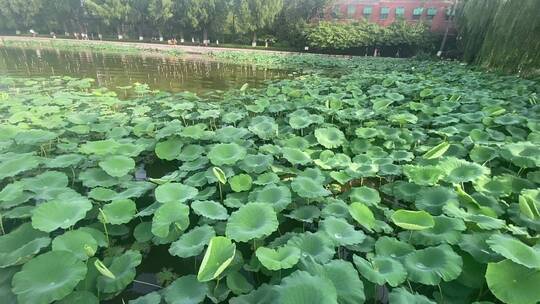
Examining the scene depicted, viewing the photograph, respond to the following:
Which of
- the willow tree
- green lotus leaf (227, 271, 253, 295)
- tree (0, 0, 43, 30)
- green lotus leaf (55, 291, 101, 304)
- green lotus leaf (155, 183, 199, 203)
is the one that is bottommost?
green lotus leaf (227, 271, 253, 295)

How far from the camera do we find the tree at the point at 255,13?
27.8 meters

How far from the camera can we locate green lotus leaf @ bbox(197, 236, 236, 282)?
1.49 meters

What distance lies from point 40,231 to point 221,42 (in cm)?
3282

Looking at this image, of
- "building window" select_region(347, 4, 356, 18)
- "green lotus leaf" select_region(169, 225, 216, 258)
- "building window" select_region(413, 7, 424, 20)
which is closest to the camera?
"green lotus leaf" select_region(169, 225, 216, 258)

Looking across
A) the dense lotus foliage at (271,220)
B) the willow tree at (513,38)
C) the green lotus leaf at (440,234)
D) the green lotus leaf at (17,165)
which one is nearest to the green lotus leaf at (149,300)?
the dense lotus foliage at (271,220)

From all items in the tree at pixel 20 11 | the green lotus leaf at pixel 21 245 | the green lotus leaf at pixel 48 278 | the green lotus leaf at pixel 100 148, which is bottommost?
the green lotus leaf at pixel 21 245

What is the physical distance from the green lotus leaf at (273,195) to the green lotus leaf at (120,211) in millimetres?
799

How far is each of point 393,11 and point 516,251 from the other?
32.6 metres

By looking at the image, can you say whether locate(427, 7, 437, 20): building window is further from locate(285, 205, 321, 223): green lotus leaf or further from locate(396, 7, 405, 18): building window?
locate(285, 205, 321, 223): green lotus leaf

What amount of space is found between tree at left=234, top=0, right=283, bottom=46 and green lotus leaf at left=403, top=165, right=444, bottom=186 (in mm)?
27978

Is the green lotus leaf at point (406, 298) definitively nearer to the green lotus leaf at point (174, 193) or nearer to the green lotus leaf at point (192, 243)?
the green lotus leaf at point (192, 243)

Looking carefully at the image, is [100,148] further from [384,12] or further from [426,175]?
[384,12]

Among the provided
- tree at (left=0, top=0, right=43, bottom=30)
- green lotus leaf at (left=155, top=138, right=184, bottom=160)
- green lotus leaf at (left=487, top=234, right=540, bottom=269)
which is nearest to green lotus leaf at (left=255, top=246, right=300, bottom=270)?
green lotus leaf at (left=487, top=234, right=540, bottom=269)

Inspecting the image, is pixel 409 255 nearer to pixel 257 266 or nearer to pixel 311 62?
pixel 257 266
